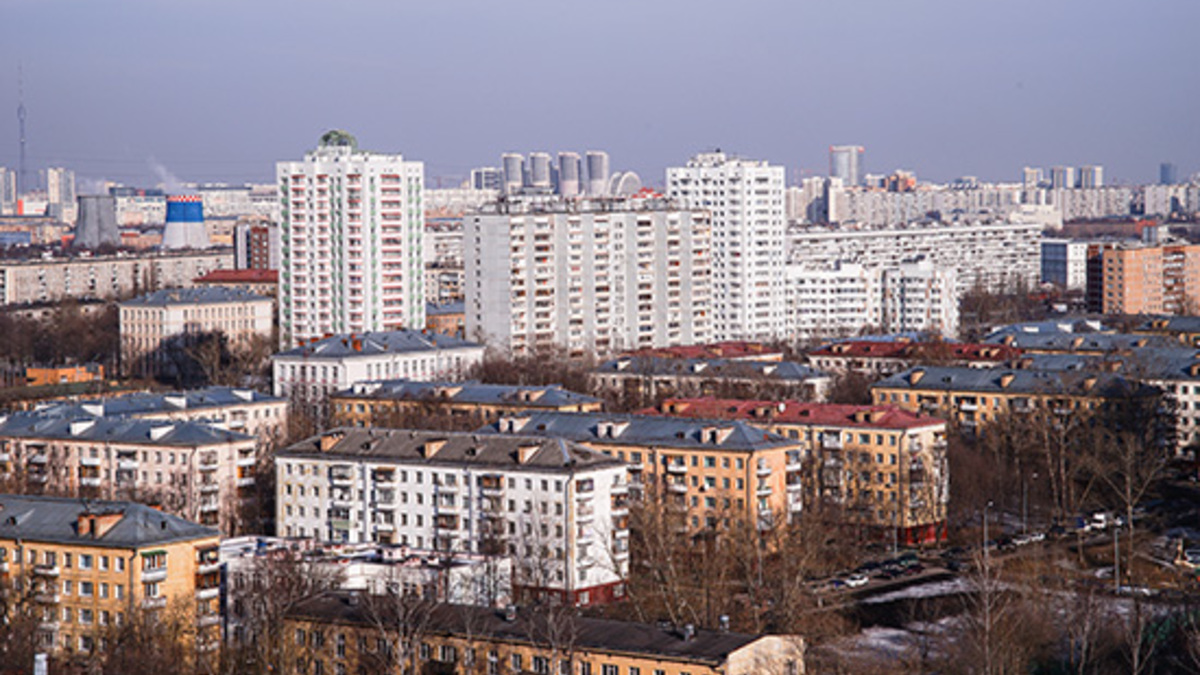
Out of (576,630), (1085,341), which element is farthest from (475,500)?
(1085,341)

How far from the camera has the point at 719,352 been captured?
37094 millimetres

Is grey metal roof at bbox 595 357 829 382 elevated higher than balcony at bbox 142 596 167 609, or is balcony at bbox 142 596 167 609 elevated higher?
grey metal roof at bbox 595 357 829 382

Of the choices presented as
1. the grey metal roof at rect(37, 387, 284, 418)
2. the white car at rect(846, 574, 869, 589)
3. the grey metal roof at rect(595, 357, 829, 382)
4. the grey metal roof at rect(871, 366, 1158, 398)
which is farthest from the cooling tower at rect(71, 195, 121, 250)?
the white car at rect(846, 574, 869, 589)

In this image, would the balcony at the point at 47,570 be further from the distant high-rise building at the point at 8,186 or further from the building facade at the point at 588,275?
the distant high-rise building at the point at 8,186

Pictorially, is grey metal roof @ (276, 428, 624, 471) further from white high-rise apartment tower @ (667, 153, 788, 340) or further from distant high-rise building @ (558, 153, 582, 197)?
distant high-rise building @ (558, 153, 582, 197)

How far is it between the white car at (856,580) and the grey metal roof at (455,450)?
285 centimetres

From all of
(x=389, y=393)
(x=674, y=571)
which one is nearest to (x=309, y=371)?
(x=389, y=393)

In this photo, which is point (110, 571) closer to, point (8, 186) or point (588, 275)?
point (588, 275)

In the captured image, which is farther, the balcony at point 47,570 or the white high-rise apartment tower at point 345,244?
the white high-rise apartment tower at point 345,244

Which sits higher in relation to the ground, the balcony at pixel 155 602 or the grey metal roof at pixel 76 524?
the grey metal roof at pixel 76 524

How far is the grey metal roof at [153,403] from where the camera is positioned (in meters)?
25.6

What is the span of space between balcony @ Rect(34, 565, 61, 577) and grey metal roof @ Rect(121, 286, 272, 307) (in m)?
25.4

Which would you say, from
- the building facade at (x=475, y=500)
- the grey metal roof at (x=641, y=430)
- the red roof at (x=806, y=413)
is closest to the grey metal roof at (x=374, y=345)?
the red roof at (x=806, y=413)

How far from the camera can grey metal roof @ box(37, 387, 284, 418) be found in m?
25.6
